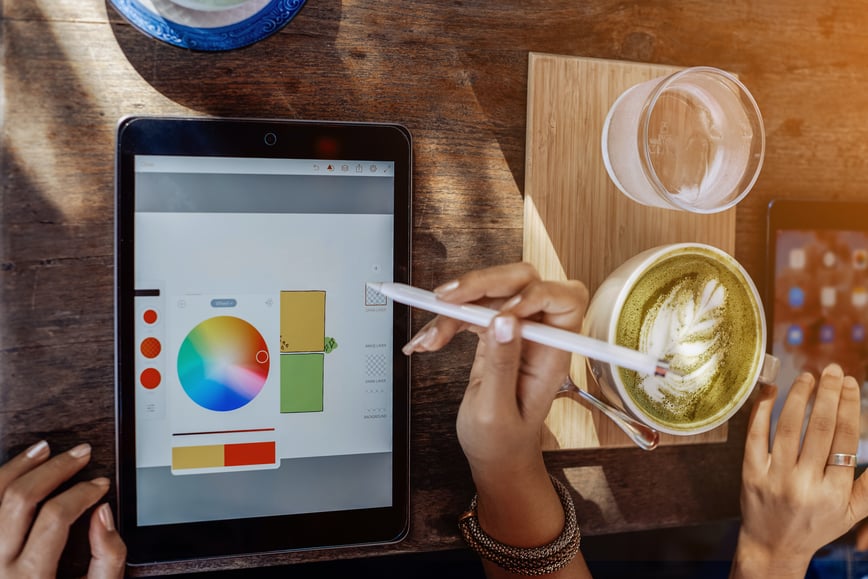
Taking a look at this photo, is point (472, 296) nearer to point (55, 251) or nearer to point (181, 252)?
point (181, 252)

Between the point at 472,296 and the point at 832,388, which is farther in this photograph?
the point at 832,388

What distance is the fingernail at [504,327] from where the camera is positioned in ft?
1.53

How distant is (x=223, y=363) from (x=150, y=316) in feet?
0.28

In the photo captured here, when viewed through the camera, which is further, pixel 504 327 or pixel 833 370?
pixel 833 370

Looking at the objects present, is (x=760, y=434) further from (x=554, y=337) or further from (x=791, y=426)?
(x=554, y=337)

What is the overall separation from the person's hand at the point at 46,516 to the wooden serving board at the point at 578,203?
0.48 metres

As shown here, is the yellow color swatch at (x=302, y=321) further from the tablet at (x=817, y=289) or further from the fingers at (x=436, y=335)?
the tablet at (x=817, y=289)

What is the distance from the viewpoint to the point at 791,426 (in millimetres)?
676

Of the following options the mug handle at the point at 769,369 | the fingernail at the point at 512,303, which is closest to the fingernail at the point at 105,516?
the fingernail at the point at 512,303

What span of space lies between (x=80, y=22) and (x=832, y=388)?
94 cm

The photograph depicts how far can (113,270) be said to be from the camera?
0.60 meters

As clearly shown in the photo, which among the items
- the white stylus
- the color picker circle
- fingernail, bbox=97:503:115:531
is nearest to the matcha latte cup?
the white stylus

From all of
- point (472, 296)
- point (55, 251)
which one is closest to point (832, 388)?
point (472, 296)

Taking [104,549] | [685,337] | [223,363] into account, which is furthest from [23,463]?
[685,337]
